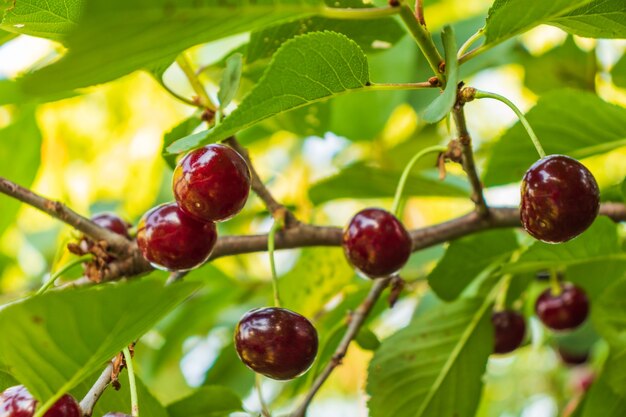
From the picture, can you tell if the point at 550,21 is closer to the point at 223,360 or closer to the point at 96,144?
the point at 223,360

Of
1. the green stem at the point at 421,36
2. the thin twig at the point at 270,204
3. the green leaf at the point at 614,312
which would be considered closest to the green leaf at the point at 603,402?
the green leaf at the point at 614,312

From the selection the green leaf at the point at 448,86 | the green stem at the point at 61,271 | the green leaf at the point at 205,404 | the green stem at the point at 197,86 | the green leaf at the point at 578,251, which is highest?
the green stem at the point at 197,86

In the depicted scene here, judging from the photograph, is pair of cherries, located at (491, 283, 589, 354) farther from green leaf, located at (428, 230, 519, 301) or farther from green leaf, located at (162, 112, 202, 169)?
green leaf, located at (162, 112, 202, 169)

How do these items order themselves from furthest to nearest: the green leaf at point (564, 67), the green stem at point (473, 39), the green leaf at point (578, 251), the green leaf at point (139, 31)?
the green leaf at point (564, 67), the green leaf at point (578, 251), the green stem at point (473, 39), the green leaf at point (139, 31)

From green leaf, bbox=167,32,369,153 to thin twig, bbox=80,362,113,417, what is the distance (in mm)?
307

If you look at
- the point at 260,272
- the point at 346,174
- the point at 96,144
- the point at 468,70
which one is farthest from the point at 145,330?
the point at 96,144

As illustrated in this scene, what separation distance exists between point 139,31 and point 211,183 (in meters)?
0.41

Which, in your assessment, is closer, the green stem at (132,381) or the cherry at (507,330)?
the green stem at (132,381)

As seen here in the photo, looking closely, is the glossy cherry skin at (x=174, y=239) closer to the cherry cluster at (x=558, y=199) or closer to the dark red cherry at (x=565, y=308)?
the cherry cluster at (x=558, y=199)

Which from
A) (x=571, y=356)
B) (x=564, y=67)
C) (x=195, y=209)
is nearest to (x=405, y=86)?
(x=195, y=209)

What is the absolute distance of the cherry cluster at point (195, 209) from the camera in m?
1.09

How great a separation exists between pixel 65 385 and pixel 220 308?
1.39 metres

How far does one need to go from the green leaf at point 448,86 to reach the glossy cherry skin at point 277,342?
36 cm

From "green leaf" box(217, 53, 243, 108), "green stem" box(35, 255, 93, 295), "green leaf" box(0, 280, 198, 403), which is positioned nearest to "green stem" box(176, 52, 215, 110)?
"green leaf" box(217, 53, 243, 108)
